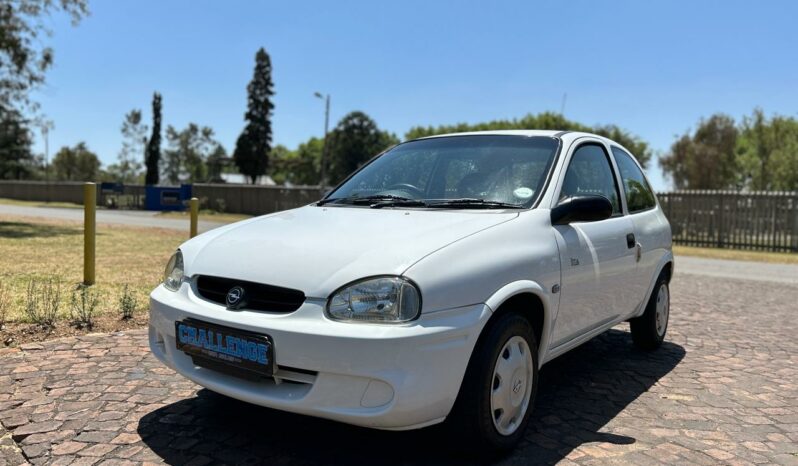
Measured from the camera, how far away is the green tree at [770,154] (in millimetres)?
36469

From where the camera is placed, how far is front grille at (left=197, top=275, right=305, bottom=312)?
268cm

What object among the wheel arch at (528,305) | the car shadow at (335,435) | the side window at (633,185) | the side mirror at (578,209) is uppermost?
the side window at (633,185)

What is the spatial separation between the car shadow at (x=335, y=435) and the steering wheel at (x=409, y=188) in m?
1.43

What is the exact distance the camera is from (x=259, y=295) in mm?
2789

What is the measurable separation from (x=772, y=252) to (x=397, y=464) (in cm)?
1967

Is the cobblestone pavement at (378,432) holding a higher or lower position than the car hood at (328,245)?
lower

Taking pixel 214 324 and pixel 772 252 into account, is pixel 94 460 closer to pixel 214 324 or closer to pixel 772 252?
pixel 214 324

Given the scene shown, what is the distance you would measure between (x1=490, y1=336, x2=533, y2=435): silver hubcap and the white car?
0.01m

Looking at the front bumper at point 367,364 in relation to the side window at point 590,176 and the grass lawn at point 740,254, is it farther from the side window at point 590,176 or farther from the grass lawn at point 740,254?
the grass lawn at point 740,254

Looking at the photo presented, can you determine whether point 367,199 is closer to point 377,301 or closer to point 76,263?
point 377,301

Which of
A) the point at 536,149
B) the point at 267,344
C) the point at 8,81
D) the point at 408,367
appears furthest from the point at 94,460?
the point at 8,81

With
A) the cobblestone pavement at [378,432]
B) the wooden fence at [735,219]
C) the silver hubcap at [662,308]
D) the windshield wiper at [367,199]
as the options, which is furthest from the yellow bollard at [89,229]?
the wooden fence at [735,219]

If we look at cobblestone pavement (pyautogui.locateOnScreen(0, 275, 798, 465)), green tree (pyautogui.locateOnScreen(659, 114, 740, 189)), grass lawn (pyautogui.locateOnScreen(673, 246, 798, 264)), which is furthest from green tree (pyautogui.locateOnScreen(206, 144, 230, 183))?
cobblestone pavement (pyautogui.locateOnScreen(0, 275, 798, 465))

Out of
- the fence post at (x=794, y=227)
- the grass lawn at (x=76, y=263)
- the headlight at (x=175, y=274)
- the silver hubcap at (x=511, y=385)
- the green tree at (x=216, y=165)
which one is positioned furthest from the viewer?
the green tree at (x=216, y=165)
